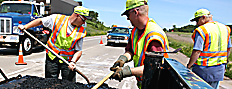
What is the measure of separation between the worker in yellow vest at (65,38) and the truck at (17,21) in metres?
7.97

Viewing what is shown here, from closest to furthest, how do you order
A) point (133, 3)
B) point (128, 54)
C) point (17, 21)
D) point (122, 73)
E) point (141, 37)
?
Result: point (122, 73)
point (133, 3)
point (141, 37)
point (128, 54)
point (17, 21)

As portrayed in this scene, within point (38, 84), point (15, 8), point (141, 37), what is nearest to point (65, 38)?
point (38, 84)

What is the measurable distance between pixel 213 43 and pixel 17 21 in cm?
1047

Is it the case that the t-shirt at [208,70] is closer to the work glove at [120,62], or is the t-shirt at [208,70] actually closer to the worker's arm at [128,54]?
the worker's arm at [128,54]

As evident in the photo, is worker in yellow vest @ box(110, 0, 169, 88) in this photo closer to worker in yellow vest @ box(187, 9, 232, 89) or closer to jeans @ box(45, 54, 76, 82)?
worker in yellow vest @ box(187, 9, 232, 89)

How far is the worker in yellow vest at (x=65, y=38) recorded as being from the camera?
11.1ft

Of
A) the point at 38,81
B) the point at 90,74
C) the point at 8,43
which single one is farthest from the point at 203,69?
the point at 8,43

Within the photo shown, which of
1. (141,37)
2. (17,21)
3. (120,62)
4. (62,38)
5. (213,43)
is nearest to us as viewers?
(141,37)

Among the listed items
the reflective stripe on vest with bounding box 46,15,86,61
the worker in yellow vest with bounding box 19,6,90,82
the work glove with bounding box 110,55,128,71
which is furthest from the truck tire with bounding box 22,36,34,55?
the work glove with bounding box 110,55,128,71

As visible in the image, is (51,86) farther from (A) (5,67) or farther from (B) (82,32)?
(A) (5,67)

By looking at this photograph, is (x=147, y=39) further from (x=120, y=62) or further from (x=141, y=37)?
(x=120, y=62)

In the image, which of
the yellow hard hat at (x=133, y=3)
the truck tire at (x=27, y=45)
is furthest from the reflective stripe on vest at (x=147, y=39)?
the truck tire at (x=27, y=45)

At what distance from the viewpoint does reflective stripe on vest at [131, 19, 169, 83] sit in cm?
215

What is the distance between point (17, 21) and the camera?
443 inches
